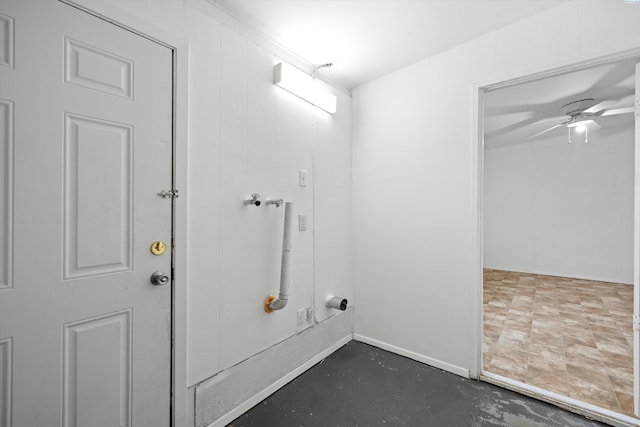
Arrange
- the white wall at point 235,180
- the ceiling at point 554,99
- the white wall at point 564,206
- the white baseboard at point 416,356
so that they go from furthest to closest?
the white wall at point 564,206, the ceiling at point 554,99, the white baseboard at point 416,356, the white wall at point 235,180

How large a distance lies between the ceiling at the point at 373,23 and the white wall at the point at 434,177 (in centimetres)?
14

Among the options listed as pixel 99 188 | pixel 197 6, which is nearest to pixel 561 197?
pixel 197 6

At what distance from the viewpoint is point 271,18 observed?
5.72 ft

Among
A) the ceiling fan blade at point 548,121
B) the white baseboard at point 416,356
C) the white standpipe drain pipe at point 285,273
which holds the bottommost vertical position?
the white baseboard at point 416,356

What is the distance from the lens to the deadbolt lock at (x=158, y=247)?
4.43 ft

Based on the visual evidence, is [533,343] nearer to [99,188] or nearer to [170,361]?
[170,361]

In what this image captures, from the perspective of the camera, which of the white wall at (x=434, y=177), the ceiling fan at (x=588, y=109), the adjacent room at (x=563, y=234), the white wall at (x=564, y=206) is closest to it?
the white wall at (x=434, y=177)

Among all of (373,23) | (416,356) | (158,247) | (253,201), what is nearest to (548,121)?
(373,23)

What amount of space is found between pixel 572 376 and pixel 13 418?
303 centimetres

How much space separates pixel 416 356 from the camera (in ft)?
7.43

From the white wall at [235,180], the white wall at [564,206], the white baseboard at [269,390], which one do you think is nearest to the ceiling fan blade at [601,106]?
the white wall at [564,206]

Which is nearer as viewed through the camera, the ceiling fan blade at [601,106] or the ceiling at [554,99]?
the ceiling at [554,99]

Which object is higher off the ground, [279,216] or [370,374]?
[279,216]

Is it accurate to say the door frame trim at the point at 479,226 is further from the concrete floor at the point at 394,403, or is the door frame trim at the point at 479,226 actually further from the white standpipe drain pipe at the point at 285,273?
the white standpipe drain pipe at the point at 285,273
